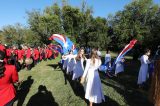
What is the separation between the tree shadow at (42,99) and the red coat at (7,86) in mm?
4434

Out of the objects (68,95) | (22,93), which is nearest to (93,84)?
(68,95)

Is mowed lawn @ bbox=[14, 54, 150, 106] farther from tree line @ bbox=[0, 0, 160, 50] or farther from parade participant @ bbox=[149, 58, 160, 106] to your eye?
tree line @ bbox=[0, 0, 160, 50]

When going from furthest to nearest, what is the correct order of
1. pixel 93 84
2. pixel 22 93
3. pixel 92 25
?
pixel 92 25 < pixel 22 93 < pixel 93 84

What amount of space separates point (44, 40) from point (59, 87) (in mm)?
57801

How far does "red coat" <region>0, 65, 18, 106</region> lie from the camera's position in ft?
17.4

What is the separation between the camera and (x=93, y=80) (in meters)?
8.72

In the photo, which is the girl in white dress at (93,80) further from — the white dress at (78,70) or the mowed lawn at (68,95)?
the white dress at (78,70)

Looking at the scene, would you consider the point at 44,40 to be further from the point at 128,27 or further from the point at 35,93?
the point at 35,93

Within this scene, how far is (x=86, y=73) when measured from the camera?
28.7ft

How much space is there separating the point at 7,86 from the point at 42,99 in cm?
520

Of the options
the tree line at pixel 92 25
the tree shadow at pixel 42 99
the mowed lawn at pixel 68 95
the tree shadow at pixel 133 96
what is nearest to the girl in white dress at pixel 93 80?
the mowed lawn at pixel 68 95

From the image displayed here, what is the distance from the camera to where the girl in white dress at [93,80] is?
28.1ft

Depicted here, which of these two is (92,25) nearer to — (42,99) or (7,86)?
(42,99)

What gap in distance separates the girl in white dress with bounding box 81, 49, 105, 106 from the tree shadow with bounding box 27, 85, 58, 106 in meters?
1.79
